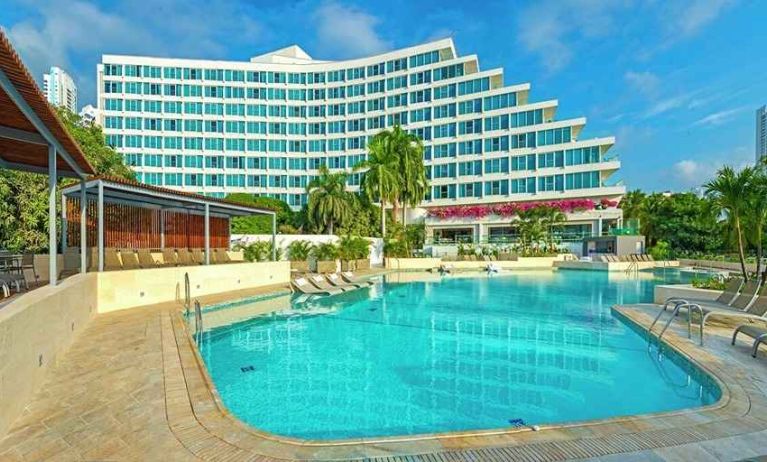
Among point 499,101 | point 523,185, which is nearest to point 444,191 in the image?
point 523,185

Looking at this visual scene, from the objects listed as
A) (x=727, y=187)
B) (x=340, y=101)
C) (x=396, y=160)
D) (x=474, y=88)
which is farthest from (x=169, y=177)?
(x=727, y=187)

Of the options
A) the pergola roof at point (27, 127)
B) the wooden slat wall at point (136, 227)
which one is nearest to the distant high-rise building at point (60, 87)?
the wooden slat wall at point (136, 227)

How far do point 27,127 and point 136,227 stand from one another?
956 centimetres

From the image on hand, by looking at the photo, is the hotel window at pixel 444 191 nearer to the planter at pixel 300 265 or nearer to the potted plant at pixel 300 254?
the potted plant at pixel 300 254

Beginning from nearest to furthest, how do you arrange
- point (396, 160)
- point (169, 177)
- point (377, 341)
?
point (377, 341)
point (396, 160)
point (169, 177)

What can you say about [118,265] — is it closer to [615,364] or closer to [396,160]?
[615,364]

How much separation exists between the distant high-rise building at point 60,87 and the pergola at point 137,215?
47444 millimetres

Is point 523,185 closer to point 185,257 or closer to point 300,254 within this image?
point 300,254

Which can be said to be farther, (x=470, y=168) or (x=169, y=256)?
(x=470, y=168)

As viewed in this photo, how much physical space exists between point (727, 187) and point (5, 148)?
18003 mm

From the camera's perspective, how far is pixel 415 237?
39625 millimetres

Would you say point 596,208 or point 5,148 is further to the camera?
point 596,208

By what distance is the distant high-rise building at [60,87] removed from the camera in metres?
52.5

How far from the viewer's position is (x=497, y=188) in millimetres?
47969
